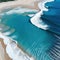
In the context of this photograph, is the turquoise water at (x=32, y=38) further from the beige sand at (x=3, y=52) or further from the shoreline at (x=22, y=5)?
the shoreline at (x=22, y=5)

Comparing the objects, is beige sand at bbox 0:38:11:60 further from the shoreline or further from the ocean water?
the shoreline

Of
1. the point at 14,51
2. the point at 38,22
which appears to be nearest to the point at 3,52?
the point at 14,51

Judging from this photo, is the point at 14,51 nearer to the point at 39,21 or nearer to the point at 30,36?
the point at 30,36

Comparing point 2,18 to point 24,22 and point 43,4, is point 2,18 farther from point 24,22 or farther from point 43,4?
point 43,4

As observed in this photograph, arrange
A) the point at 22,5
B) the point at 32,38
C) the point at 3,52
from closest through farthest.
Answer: the point at 32,38 → the point at 3,52 → the point at 22,5

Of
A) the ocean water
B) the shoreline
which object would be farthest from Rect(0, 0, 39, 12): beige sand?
the ocean water

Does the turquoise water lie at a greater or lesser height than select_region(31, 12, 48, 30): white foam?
lesser

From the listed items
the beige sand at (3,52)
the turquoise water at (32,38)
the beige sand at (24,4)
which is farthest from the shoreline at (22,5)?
the beige sand at (3,52)
